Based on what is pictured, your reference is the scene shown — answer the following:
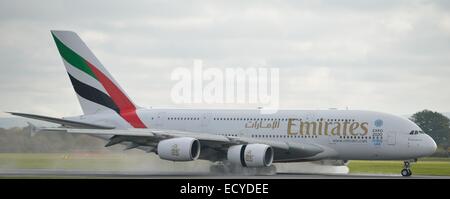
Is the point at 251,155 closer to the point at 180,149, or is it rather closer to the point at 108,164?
the point at 180,149

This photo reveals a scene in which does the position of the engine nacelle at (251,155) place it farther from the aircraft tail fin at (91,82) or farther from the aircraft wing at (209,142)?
the aircraft tail fin at (91,82)

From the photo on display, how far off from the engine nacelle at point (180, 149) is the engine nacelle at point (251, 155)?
1843 millimetres

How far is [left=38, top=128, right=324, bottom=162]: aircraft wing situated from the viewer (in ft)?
164

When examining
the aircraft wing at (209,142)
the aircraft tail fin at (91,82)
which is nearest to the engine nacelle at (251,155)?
the aircraft wing at (209,142)

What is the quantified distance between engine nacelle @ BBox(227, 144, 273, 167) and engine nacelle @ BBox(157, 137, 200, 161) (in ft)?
6.05

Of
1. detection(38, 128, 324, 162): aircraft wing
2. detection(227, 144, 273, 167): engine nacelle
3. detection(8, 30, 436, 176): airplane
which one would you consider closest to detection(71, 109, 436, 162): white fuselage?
detection(8, 30, 436, 176): airplane

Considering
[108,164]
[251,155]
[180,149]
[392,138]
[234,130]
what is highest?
[234,130]

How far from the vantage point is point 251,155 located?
1911 inches

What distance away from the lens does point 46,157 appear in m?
69.0

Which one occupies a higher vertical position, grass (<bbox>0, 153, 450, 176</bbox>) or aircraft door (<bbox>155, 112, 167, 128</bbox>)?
aircraft door (<bbox>155, 112, 167, 128</bbox>)

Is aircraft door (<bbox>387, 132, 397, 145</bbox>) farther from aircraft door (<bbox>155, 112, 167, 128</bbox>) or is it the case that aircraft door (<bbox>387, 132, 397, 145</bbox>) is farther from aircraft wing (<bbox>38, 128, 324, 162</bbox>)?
aircraft door (<bbox>155, 112, 167, 128</bbox>)

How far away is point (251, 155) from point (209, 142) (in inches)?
115

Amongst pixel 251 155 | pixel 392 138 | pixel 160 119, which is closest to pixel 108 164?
pixel 160 119
